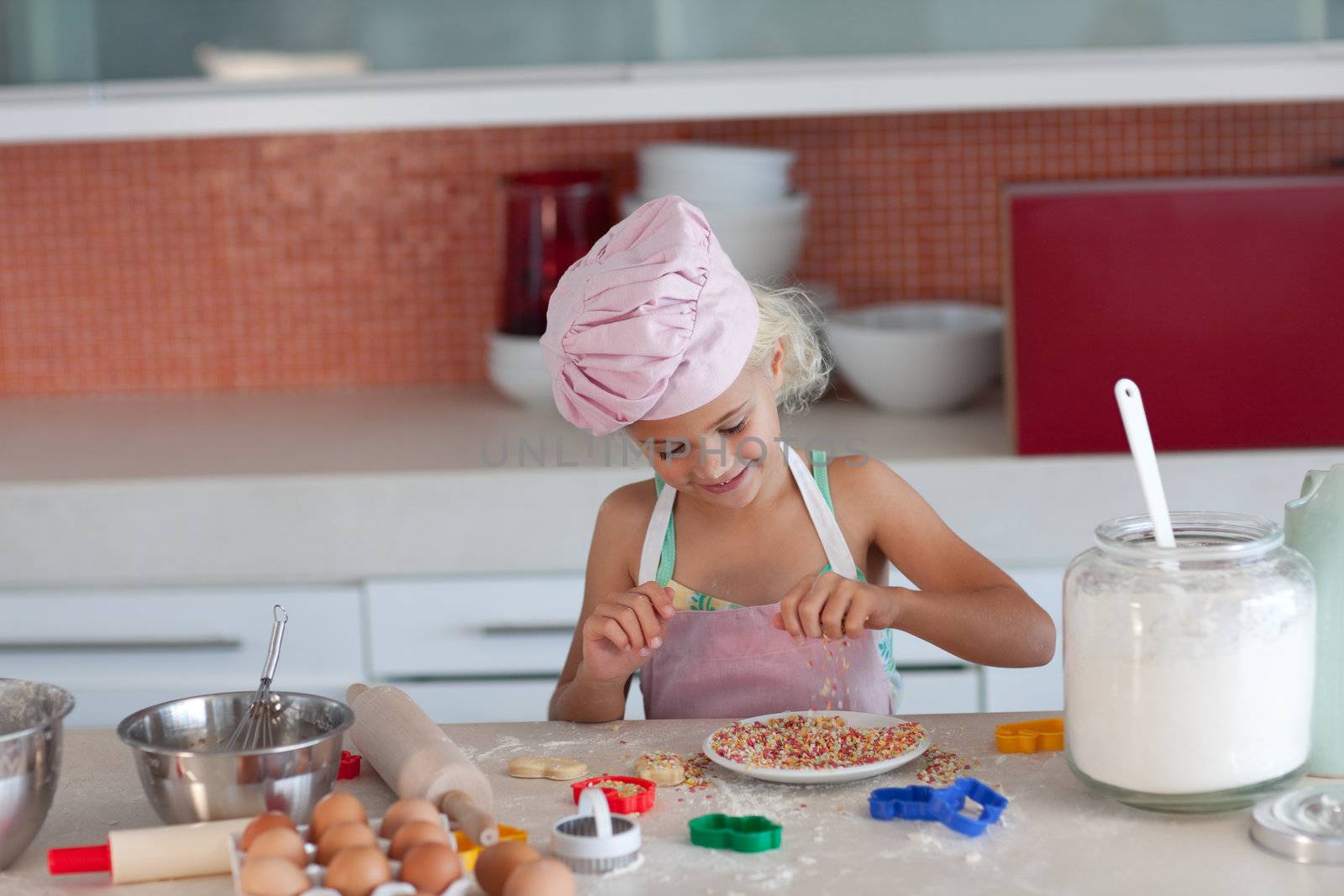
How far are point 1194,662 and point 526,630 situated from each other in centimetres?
130

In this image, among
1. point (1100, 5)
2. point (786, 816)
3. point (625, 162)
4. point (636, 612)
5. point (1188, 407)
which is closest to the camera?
point (786, 816)

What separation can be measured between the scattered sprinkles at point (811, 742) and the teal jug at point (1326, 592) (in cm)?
27

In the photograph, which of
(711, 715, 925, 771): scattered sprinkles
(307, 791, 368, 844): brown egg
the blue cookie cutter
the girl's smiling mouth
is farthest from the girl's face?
(307, 791, 368, 844): brown egg

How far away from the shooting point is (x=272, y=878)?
85cm

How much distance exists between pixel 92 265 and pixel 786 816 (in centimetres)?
202

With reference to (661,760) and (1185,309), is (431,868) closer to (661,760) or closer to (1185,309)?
(661,760)

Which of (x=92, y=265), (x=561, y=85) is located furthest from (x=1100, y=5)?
(x=92, y=265)

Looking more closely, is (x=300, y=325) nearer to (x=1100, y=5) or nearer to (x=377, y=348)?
(x=377, y=348)

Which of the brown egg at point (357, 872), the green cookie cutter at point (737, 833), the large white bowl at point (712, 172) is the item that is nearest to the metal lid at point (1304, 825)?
the green cookie cutter at point (737, 833)

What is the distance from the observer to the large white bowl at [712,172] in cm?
230

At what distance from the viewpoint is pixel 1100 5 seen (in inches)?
84.7

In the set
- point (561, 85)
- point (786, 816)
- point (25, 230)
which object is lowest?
point (786, 816)

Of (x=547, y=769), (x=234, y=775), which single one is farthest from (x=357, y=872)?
(x=547, y=769)

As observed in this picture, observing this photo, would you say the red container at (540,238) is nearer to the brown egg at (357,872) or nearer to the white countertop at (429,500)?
the white countertop at (429,500)
